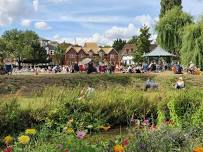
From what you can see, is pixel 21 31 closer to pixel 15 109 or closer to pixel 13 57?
pixel 13 57

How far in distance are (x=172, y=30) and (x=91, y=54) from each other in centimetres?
9080

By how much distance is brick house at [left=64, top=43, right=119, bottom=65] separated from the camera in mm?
145250

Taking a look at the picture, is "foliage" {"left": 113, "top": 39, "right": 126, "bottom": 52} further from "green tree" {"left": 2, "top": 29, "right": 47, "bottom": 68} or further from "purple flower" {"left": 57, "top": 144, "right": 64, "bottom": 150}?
"purple flower" {"left": 57, "top": 144, "right": 64, "bottom": 150}

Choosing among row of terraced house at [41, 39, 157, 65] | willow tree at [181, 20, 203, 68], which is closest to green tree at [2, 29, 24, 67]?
row of terraced house at [41, 39, 157, 65]

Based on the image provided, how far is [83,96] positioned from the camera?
57.4ft

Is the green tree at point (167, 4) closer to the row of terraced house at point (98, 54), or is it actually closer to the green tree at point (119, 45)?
the row of terraced house at point (98, 54)

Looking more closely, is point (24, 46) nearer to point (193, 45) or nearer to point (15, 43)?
point (15, 43)

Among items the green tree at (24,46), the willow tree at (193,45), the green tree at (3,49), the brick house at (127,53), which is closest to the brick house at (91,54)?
the brick house at (127,53)

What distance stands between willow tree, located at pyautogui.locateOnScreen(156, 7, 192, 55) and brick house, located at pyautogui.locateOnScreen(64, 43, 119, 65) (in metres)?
79.1

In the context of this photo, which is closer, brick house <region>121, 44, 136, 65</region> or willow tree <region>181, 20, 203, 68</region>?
→ willow tree <region>181, 20, 203, 68</region>

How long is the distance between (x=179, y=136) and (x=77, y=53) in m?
141

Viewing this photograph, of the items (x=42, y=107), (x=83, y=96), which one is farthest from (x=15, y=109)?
(x=83, y=96)

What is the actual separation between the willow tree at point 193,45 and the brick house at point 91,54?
89.2 meters

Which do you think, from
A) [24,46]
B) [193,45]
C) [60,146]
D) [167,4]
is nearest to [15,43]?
[24,46]
